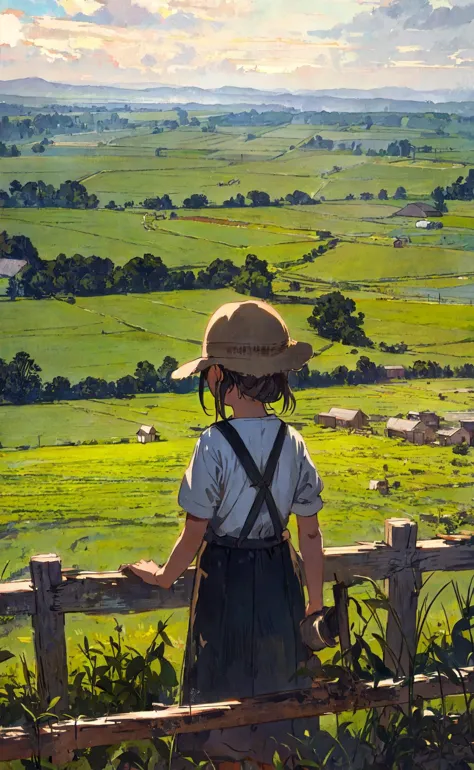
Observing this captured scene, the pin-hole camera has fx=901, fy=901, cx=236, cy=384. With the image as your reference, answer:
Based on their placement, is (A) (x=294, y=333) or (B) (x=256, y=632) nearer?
(B) (x=256, y=632)

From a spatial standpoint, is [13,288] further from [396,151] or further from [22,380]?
[396,151]

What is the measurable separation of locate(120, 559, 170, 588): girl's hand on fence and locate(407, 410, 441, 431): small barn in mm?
2115

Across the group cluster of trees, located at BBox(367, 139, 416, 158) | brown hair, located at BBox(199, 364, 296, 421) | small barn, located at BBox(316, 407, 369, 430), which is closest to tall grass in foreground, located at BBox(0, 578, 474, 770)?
brown hair, located at BBox(199, 364, 296, 421)

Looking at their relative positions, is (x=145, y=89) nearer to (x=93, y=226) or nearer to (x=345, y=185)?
(x=93, y=226)

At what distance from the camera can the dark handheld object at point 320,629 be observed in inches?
95.1

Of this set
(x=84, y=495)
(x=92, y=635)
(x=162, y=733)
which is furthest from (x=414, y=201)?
(x=162, y=733)

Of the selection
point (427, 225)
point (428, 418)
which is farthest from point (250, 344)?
point (427, 225)

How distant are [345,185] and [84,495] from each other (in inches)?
81.8

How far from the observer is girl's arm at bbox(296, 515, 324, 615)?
259 centimetres

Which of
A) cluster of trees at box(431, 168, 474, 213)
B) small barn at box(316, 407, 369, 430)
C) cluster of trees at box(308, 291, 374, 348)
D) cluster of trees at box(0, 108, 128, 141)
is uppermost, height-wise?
cluster of trees at box(0, 108, 128, 141)

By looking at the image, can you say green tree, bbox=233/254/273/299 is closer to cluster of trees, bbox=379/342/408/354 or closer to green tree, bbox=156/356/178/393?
green tree, bbox=156/356/178/393

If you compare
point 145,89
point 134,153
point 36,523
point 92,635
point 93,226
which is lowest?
point 92,635

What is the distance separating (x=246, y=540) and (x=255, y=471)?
20 centimetres

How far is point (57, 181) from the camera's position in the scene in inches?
171
